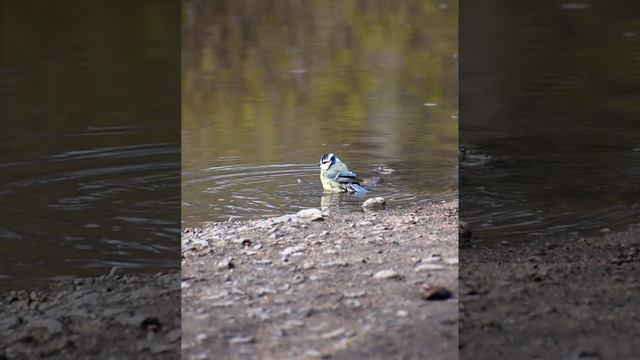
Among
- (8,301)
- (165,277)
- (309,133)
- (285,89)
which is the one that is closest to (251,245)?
(165,277)

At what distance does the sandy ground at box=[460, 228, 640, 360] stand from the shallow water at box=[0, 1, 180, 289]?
1.72 metres

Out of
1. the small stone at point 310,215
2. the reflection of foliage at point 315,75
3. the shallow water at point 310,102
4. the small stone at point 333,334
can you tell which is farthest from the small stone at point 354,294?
the reflection of foliage at point 315,75

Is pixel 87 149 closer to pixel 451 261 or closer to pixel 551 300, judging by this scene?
pixel 451 261

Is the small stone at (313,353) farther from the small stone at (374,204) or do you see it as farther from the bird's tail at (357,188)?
the bird's tail at (357,188)

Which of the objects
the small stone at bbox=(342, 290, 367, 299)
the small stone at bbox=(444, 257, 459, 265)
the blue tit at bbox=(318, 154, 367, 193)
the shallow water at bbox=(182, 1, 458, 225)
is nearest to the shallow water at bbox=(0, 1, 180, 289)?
the shallow water at bbox=(182, 1, 458, 225)

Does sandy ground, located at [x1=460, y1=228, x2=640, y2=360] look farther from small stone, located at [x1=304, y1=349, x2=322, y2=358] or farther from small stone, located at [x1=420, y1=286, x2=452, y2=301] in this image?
small stone, located at [x1=304, y1=349, x2=322, y2=358]

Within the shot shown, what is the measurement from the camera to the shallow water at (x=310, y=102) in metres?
8.12

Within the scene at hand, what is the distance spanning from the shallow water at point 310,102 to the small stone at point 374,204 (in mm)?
212

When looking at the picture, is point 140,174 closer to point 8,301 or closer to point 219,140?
point 219,140

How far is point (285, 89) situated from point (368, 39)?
347cm

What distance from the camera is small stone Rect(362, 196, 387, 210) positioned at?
24.4ft

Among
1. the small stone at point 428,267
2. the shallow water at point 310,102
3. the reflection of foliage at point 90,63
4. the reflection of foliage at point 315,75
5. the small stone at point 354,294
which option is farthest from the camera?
the reflection of foliage at point 90,63

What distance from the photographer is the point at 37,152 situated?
29.5 feet

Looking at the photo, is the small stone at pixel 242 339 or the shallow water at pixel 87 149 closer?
the small stone at pixel 242 339
